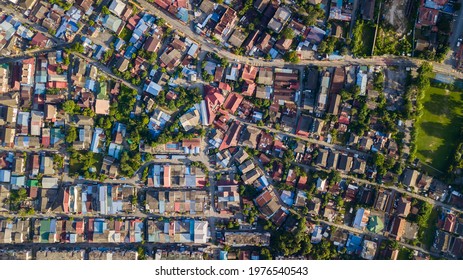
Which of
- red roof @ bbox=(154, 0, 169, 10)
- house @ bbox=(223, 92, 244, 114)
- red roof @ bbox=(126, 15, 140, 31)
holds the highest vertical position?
red roof @ bbox=(154, 0, 169, 10)

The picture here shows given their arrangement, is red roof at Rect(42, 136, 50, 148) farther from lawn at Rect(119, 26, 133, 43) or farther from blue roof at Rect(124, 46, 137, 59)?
lawn at Rect(119, 26, 133, 43)

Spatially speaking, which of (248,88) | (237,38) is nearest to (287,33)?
(237,38)

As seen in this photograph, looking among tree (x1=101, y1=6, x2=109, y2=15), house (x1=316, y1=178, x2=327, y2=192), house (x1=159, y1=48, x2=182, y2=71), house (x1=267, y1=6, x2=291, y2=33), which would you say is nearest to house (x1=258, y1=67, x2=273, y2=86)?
house (x1=267, y1=6, x2=291, y2=33)

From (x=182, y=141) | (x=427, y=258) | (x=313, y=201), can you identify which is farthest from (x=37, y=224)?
(x=427, y=258)

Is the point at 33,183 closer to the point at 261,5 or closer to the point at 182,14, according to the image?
the point at 182,14

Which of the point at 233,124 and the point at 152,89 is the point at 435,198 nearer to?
the point at 233,124
